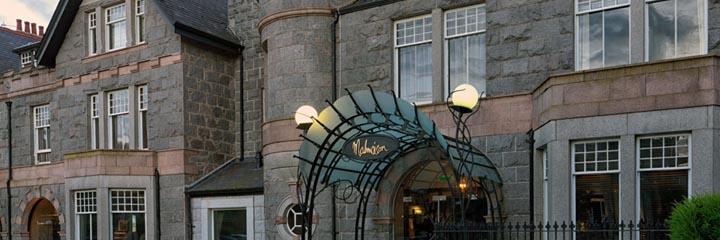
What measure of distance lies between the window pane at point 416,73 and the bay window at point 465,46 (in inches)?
17.2

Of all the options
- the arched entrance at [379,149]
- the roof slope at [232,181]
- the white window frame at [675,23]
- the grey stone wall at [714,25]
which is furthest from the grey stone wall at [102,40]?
the grey stone wall at [714,25]

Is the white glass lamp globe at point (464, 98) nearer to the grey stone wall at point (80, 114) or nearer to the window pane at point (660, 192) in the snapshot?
the window pane at point (660, 192)

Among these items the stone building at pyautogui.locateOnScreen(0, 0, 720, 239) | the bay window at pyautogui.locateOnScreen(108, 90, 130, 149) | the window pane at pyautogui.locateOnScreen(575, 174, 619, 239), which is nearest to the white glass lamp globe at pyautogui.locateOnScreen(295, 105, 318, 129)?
the stone building at pyautogui.locateOnScreen(0, 0, 720, 239)

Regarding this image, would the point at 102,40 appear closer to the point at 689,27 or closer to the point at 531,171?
the point at 531,171

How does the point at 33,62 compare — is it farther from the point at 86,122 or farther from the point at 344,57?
the point at 344,57

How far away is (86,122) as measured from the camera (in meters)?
19.0

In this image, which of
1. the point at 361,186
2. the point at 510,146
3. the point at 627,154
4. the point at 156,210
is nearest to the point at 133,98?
the point at 156,210

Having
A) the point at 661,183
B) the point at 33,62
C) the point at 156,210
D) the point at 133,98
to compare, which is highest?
the point at 33,62

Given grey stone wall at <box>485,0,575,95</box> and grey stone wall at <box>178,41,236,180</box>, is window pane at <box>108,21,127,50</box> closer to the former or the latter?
grey stone wall at <box>178,41,236,180</box>

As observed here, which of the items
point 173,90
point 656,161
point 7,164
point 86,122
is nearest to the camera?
point 656,161

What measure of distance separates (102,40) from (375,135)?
39.0ft

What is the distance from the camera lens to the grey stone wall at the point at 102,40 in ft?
57.6

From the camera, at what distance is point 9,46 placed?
25391 millimetres

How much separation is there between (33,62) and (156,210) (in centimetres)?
842
